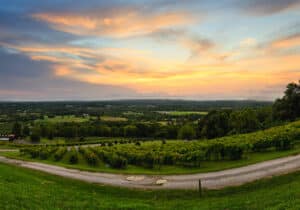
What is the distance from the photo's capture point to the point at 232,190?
25172 millimetres

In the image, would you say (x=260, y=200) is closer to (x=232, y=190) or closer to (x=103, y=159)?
(x=232, y=190)

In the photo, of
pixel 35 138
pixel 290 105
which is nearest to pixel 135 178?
pixel 290 105

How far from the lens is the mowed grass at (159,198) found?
17.3m

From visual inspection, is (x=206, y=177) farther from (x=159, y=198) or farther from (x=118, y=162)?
(x=118, y=162)

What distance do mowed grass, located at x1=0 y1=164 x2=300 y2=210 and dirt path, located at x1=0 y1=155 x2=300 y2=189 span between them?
64.3 inches

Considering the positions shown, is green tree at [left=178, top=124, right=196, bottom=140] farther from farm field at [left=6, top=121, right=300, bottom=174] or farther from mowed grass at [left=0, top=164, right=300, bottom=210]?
mowed grass at [left=0, top=164, right=300, bottom=210]

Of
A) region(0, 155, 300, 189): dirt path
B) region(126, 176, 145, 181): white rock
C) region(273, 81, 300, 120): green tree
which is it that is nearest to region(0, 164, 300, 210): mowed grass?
region(0, 155, 300, 189): dirt path

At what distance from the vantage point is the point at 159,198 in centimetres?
2475

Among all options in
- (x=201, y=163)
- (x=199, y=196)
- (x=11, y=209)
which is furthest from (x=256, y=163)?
(x=11, y=209)

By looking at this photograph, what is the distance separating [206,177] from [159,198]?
7608mm

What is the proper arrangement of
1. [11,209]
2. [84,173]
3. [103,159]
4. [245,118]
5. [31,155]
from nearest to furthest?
[11,209], [84,173], [103,159], [31,155], [245,118]

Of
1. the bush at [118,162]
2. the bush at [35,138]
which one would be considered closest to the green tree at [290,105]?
the bush at [118,162]

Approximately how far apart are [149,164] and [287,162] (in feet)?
56.3

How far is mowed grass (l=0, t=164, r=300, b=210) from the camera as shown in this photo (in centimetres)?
1734
